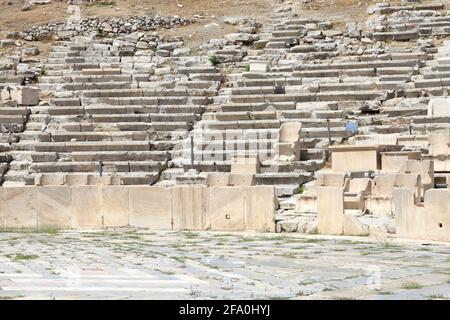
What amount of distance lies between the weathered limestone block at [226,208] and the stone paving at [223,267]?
2.62ft

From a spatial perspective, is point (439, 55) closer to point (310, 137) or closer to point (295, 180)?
point (310, 137)

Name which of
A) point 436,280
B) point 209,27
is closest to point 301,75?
point 209,27

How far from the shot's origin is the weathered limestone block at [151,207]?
14.6 m

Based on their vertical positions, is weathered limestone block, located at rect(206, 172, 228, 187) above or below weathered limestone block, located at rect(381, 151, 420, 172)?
below

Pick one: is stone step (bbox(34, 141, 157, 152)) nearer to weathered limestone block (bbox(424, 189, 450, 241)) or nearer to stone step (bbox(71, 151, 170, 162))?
stone step (bbox(71, 151, 170, 162))

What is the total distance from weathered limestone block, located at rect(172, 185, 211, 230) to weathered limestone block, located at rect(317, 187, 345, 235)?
1.97 m

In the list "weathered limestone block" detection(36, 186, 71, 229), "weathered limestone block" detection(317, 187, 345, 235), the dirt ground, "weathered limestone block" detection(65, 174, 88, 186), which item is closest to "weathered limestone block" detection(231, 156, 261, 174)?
"weathered limestone block" detection(65, 174, 88, 186)

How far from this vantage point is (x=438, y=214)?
458 inches

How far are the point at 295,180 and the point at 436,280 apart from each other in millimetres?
9672

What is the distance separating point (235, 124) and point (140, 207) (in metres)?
6.90

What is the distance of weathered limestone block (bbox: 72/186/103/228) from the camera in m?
15.0

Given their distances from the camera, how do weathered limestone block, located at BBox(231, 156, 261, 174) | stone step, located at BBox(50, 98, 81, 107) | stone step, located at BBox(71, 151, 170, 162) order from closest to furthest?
1. weathered limestone block, located at BBox(231, 156, 261, 174)
2. stone step, located at BBox(71, 151, 170, 162)
3. stone step, located at BBox(50, 98, 81, 107)

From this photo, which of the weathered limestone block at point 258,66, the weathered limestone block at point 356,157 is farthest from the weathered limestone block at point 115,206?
the weathered limestone block at point 258,66

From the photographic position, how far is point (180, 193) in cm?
1439
